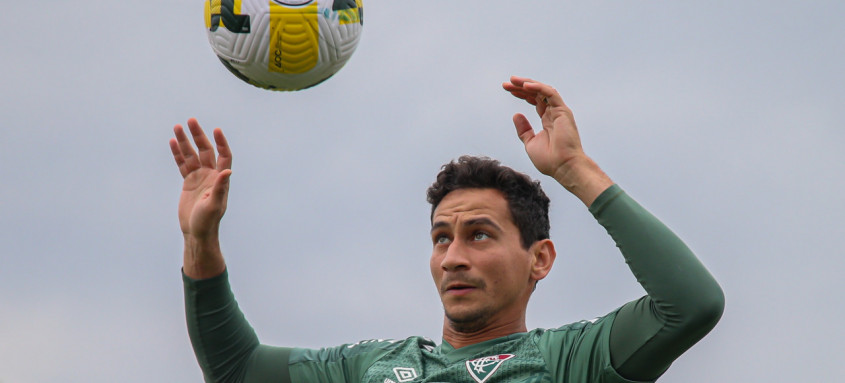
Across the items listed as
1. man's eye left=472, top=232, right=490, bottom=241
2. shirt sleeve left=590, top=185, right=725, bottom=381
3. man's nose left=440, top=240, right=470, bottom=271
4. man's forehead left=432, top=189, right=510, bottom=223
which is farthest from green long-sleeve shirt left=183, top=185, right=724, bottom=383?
man's forehead left=432, top=189, right=510, bottom=223

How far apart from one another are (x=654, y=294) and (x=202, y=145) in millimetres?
3344

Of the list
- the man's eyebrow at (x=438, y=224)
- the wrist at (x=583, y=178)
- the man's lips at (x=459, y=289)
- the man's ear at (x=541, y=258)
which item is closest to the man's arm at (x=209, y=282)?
the man's lips at (x=459, y=289)

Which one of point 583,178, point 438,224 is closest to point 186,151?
point 438,224

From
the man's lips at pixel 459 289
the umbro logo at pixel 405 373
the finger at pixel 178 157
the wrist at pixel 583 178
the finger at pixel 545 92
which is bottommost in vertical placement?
the umbro logo at pixel 405 373

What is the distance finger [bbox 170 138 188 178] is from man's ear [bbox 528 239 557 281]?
255 cm

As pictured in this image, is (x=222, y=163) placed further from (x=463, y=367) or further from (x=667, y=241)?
(x=667, y=241)

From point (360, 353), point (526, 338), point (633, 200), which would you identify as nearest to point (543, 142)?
point (633, 200)

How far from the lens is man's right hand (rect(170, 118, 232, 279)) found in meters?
9.74

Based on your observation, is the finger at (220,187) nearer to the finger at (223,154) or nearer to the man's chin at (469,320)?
the finger at (223,154)

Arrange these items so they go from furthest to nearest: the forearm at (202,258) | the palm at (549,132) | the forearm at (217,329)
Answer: the forearm at (217,329) → the forearm at (202,258) → the palm at (549,132)

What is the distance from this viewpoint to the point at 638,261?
8945 mm

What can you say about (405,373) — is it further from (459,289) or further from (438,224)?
(438,224)

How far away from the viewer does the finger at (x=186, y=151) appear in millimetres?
10062

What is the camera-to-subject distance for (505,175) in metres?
10.5
